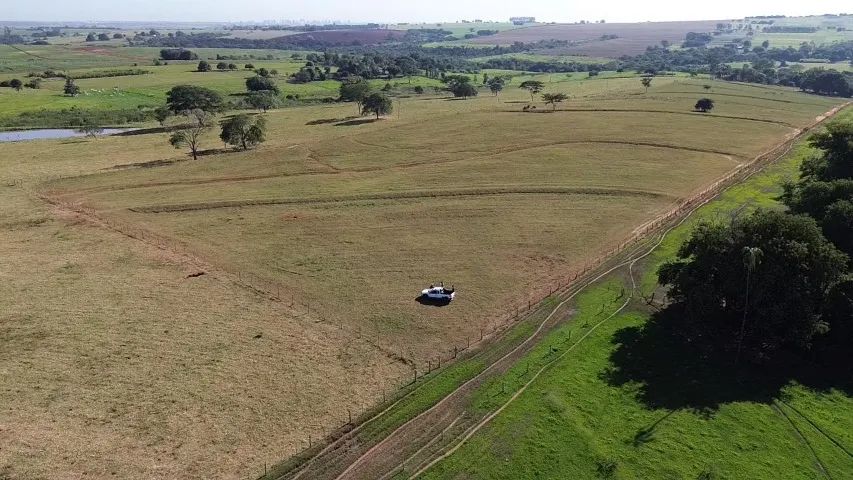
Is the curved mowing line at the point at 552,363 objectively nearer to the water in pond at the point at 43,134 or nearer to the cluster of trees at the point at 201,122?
the cluster of trees at the point at 201,122

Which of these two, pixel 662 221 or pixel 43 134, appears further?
pixel 43 134

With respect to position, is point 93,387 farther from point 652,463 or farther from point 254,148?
point 254,148

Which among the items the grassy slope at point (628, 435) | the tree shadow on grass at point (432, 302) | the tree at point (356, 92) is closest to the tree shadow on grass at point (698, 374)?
the grassy slope at point (628, 435)

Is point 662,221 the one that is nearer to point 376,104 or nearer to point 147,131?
point 376,104

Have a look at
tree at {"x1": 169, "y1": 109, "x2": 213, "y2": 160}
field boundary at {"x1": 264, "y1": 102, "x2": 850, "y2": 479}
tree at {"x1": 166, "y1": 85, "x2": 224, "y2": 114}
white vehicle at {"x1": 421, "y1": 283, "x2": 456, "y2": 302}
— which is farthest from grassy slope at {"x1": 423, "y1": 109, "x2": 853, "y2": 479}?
tree at {"x1": 166, "y1": 85, "x2": 224, "y2": 114}

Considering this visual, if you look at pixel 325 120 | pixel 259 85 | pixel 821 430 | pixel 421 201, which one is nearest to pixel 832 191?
pixel 821 430

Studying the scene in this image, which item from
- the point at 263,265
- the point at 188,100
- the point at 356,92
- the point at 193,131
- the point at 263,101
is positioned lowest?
the point at 263,265

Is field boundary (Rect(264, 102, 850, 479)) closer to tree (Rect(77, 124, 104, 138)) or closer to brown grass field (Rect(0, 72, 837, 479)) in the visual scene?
brown grass field (Rect(0, 72, 837, 479))
